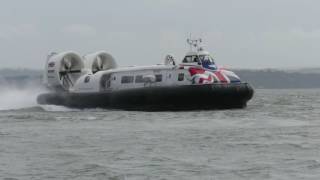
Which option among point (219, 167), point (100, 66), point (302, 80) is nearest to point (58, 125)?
point (219, 167)

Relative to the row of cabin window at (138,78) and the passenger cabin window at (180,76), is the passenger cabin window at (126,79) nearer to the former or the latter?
the row of cabin window at (138,78)

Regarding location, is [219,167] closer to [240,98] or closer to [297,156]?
[297,156]

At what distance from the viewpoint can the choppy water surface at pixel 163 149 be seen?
32.6 ft

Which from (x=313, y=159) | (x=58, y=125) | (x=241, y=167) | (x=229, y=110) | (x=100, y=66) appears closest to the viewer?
(x=241, y=167)

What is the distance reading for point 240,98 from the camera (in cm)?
2341

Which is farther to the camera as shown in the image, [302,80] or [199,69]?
[302,80]

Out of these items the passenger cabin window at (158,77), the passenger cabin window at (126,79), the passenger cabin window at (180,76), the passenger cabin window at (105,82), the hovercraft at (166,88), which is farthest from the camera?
the passenger cabin window at (105,82)

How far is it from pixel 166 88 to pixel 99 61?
10.5m

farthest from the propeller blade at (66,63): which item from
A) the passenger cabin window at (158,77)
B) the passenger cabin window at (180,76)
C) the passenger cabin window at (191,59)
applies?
the passenger cabin window at (180,76)

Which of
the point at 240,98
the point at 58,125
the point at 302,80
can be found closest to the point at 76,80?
the point at 240,98

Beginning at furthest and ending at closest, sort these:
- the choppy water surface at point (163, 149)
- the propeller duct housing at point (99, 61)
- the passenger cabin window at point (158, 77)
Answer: the propeller duct housing at point (99, 61) < the passenger cabin window at point (158, 77) < the choppy water surface at point (163, 149)

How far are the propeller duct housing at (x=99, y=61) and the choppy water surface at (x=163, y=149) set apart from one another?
41.9 feet

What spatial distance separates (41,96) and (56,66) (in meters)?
1.53

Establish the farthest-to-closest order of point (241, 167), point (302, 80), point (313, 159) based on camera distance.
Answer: point (302, 80), point (313, 159), point (241, 167)
